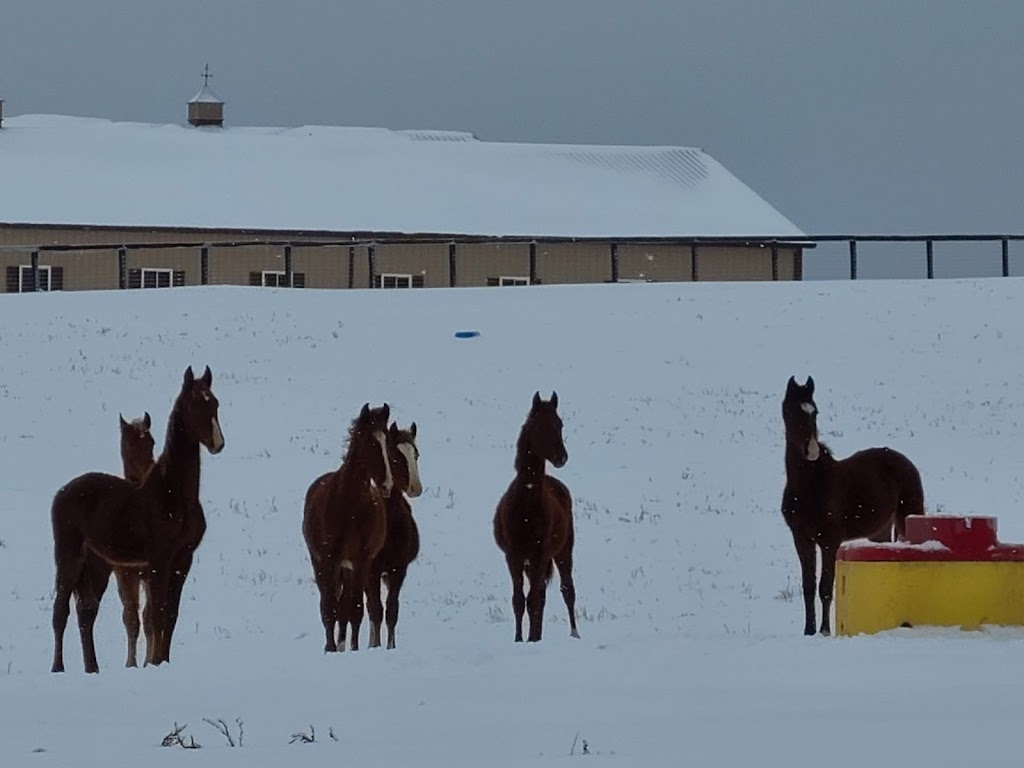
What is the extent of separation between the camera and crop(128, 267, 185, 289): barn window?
5169 centimetres

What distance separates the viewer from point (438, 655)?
1111 cm

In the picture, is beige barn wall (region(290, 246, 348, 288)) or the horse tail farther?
beige barn wall (region(290, 246, 348, 288))

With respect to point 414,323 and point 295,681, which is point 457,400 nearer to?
point 414,323

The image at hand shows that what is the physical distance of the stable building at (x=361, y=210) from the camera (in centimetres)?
5166

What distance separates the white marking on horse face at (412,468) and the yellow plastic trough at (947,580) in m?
4.00

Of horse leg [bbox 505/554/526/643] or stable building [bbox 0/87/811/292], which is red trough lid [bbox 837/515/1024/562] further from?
stable building [bbox 0/87/811/292]

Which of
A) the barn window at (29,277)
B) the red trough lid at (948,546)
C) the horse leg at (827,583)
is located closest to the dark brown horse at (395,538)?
the horse leg at (827,583)

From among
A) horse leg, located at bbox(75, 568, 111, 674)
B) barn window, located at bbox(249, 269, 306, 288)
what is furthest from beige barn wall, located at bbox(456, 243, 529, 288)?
horse leg, located at bbox(75, 568, 111, 674)

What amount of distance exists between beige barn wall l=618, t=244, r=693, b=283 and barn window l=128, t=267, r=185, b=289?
432 inches

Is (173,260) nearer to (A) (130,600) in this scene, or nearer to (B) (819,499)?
(B) (819,499)

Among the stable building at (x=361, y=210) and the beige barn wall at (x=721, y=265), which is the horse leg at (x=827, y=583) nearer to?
the stable building at (x=361, y=210)

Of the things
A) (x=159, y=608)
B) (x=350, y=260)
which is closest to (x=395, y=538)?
(x=159, y=608)

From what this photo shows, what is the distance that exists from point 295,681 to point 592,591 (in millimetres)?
7805

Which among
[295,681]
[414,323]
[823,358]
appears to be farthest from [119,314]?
[295,681]
